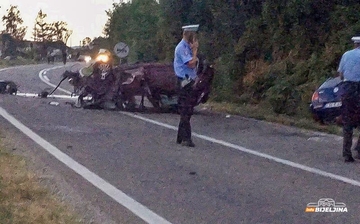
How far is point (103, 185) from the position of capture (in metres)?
9.43

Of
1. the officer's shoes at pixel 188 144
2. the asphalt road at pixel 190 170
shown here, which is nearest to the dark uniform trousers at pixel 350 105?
the asphalt road at pixel 190 170

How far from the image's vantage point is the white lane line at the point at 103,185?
314 inches

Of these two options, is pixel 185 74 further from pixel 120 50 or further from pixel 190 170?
pixel 120 50

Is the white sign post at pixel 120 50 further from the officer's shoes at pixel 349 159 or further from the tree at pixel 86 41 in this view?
the tree at pixel 86 41

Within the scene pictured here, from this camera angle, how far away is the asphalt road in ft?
27.0

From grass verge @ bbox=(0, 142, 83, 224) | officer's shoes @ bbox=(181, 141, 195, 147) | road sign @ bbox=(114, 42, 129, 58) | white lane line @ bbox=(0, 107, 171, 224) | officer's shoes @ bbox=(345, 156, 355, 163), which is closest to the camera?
grass verge @ bbox=(0, 142, 83, 224)

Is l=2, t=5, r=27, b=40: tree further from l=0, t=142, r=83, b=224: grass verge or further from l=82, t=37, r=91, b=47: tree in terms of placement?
l=0, t=142, r=83, b=224: grass verge

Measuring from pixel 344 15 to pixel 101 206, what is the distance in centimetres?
1409

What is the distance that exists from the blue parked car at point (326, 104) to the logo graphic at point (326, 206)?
25.4 feet

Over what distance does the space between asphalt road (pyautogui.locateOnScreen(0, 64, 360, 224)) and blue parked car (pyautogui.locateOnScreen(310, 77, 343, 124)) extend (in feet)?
2.89

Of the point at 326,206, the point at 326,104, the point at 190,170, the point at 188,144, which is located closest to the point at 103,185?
the point at 190,170

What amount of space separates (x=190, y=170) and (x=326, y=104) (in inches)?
263

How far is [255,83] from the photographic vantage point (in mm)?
24047

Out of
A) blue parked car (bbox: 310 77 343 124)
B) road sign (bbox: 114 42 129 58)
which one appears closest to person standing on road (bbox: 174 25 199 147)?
blue parked car (bbox: 310 77 343 124)
